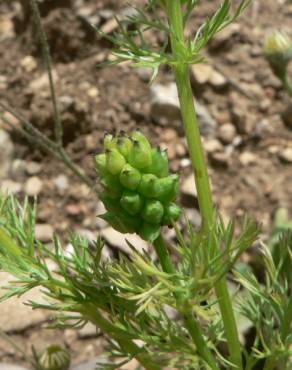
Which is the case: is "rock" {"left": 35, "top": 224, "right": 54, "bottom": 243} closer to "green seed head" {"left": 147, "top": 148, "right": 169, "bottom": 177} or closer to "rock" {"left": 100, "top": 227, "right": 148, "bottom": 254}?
"rock" {"left": 100, "top": 227, "right": 148, "bottom": 254}

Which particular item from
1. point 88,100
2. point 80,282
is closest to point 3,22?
point 88,100

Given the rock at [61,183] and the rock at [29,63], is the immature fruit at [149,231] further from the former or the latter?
the rock at [29,63]

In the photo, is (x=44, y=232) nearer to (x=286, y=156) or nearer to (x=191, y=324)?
(x=286, y=156)

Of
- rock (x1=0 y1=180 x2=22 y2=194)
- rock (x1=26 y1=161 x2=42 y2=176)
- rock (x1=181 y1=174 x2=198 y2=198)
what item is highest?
rock (x1=26 y1=161 x2=42 y2=176)

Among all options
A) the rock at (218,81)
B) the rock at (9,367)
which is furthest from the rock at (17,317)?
the rock at (218,81)

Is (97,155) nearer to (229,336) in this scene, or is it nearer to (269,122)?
(229,336)

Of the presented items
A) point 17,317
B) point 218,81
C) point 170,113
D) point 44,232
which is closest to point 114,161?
point 17,317

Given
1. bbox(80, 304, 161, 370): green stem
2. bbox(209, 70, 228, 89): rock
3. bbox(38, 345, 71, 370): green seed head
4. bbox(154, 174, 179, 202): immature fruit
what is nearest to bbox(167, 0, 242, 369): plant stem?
bbox(154, 174, 179, 202): immature fruit
